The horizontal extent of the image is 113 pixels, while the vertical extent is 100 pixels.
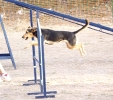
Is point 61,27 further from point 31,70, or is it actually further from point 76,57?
point 31,70

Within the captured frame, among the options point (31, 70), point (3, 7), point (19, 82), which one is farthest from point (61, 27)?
point (19, 82)

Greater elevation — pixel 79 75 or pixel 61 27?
pixel 79 75

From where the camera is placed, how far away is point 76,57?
13.3 metres

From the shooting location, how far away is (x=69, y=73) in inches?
440

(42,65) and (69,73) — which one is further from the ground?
(42,65)

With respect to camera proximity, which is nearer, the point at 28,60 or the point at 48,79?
the point at 48,79

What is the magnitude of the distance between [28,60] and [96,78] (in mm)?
2781

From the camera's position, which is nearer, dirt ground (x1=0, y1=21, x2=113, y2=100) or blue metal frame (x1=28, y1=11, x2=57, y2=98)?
blue metal frame (x1=28, y1=11, x2=57, y2=98)

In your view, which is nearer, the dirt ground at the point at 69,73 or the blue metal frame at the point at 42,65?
the blue metal frame at the point at 42,65

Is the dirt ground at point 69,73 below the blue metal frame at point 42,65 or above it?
below

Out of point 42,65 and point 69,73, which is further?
point 69,73

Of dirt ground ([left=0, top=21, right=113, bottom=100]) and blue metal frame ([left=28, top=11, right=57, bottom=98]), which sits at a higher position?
blue metal frame ([left=28, top=11, right=57, bottom=98])

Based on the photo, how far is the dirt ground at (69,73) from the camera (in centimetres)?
917

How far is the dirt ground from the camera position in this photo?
9172mm
